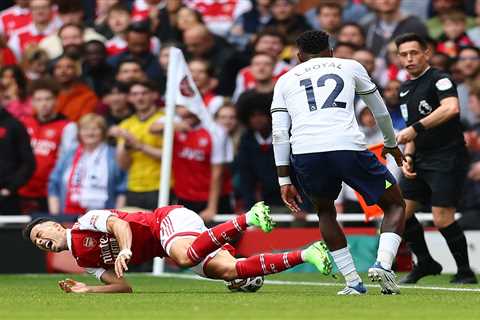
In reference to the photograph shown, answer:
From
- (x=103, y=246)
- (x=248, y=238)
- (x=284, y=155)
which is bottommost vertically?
(x=248, y=238)

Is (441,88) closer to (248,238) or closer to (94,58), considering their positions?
(248,238)

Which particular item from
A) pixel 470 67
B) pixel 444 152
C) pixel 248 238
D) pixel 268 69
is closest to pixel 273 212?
pixel 248 238

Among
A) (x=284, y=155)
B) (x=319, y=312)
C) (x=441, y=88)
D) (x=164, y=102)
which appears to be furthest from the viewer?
(x=164, y=102)

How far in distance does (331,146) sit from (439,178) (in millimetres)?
2924

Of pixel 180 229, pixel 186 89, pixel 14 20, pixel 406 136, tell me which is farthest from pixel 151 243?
pixel 14 20

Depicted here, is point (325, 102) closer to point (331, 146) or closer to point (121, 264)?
point (331, 146)

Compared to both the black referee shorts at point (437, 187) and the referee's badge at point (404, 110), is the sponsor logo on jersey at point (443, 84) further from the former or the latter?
the black referee shorts at point (437, 187)

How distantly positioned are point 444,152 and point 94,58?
24.0 feet

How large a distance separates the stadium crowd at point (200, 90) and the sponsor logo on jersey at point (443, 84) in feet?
7.27

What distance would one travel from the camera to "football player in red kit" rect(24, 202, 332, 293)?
34.4ft

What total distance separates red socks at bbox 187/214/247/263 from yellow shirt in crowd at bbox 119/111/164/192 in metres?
6.18

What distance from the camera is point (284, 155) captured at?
10484 millimetres

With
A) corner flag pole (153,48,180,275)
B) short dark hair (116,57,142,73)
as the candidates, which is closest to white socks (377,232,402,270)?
corner flag pole (153,48,180,275)

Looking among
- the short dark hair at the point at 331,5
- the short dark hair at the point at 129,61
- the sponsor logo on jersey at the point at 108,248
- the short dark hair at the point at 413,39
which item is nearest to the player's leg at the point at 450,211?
the short dark hair at the point at 413,39
